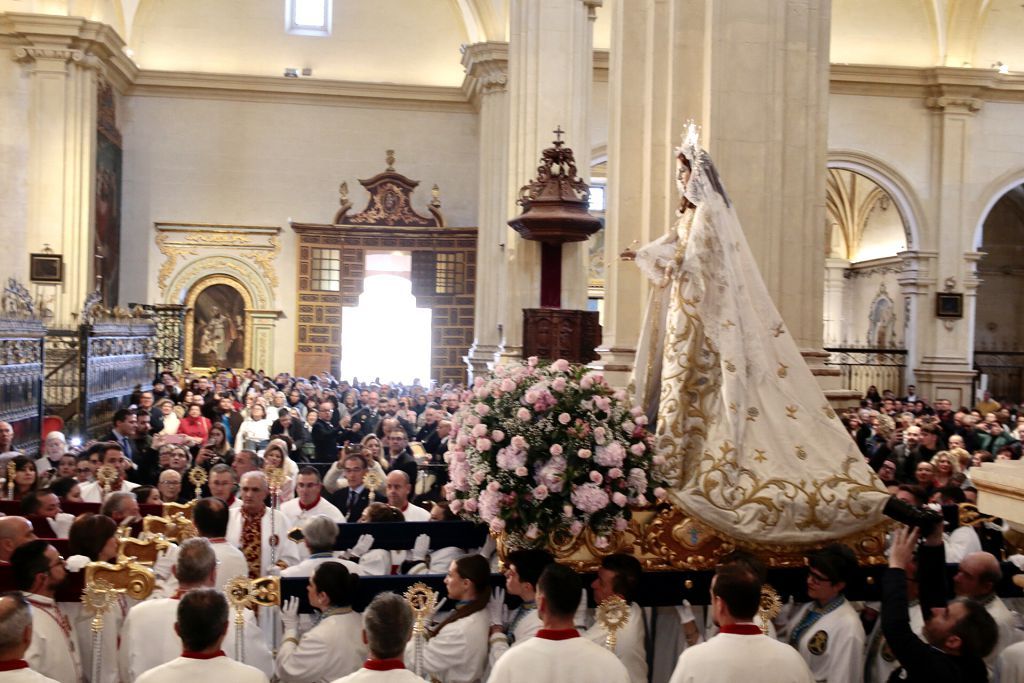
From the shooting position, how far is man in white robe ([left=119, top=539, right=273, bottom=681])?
478 cm

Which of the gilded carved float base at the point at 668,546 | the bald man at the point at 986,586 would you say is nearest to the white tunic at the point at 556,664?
the gilded carved float base at the point at 668,546

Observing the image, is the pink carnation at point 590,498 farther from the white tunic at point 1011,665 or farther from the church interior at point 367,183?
the church interior at point 367,183

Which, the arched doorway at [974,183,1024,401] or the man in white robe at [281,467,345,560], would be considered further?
the arched doorway at [974,183,1024,401]

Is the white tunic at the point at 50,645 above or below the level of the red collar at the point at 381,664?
below

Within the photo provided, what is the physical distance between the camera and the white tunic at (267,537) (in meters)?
7.11

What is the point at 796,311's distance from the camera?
8312 millimetres

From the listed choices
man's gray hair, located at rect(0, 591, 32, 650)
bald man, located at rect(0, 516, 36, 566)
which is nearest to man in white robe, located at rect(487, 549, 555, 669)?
man's gray hair, located at rect(0, 591, 32, 650)

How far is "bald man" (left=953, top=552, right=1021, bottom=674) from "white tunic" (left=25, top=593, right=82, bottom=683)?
4.06 meters

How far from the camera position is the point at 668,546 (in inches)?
215

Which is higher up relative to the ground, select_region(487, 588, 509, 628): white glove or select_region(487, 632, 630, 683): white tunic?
select_region(487, 632, 630, 683): white tunic

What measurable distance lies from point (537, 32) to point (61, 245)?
12.8 meters

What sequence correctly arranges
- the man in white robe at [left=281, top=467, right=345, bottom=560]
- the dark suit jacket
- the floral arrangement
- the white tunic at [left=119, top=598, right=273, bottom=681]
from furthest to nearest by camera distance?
the dark suit jacket
the man in white robe at [left=281, top=467, right=345, bottom=560]
the floral arrangement
the white tunic at [left=119, top=598, right=273, bottom=681]

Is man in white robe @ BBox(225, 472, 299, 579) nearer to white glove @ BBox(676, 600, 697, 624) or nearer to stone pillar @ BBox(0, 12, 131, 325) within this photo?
white glove @ BBox(676, 600, 697, 624)

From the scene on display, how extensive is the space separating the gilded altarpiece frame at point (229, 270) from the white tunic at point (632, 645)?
24.1 metres
